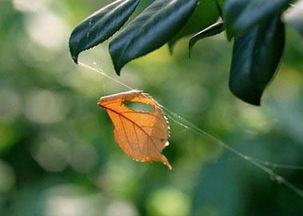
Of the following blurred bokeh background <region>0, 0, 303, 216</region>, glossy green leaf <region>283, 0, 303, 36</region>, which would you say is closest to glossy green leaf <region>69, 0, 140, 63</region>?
glossy green leaf <region>283, 0, 303, 36</region>

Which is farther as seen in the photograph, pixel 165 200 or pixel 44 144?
pixel 44 144

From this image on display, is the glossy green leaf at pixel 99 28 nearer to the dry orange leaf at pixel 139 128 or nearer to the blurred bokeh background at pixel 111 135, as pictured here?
the dry orange leaf at pixel 139 128

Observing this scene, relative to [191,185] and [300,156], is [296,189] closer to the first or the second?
[300,156]

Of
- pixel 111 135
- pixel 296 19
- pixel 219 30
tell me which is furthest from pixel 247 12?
pixel 111 135

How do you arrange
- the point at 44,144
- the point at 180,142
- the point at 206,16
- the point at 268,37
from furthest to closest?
the point at 44,144 < the point at 180,142 < the point at 206,16 < the point at 268,37

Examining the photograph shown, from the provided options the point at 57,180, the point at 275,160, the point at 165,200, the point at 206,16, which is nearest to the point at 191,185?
the point at 165,200

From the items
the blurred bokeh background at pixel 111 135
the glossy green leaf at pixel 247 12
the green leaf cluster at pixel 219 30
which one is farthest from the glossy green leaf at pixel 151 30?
the blurred bokeh background at pixel 111 135
